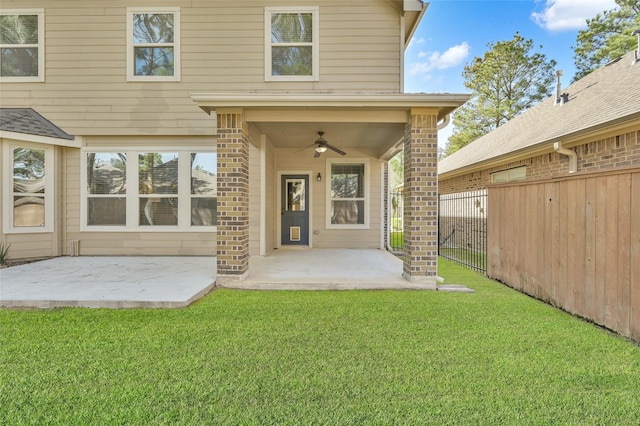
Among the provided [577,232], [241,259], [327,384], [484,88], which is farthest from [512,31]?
[327,384]

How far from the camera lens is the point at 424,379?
219cm

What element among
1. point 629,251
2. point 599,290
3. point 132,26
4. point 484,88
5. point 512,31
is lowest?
point 599,290

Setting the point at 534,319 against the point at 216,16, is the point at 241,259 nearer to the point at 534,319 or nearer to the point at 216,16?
the point at 534,319

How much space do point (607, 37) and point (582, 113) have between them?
14334mm

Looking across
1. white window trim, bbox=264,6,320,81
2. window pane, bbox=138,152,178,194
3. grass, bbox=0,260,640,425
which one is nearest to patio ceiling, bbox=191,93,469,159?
white window trim, bbox=264,6,320,81

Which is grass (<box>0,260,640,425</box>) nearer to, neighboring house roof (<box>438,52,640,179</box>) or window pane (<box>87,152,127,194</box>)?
neighboring house roof (<box>438,52,640,179</box>)

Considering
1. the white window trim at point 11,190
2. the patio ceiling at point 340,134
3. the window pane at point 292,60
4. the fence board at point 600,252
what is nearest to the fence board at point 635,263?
the fence board at point 600,252

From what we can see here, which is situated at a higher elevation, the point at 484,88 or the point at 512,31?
the point at 512,31

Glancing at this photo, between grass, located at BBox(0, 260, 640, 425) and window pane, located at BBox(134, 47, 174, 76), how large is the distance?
5.27m

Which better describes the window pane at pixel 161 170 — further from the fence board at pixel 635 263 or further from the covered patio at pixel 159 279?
the fence board at pixel 635 263

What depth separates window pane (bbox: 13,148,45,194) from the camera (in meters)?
6.09

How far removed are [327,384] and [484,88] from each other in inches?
882

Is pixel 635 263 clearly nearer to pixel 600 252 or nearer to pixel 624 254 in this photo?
pixel 624 254

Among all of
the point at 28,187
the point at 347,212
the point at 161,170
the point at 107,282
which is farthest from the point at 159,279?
the point at 347,212
